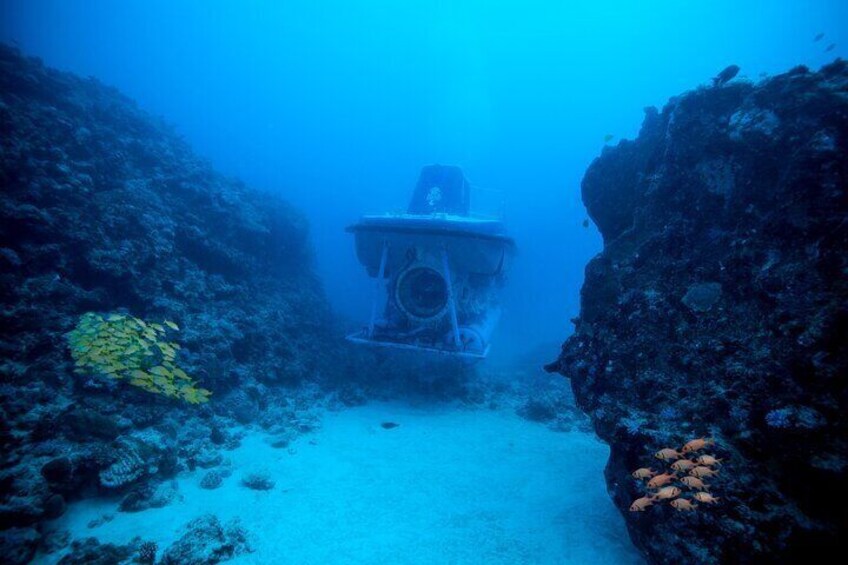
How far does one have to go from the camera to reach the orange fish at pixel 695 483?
3.99m

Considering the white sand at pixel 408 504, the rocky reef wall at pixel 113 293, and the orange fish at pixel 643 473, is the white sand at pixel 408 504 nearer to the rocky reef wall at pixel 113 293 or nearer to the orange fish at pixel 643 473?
the rocky reef wall at pixel 113 293

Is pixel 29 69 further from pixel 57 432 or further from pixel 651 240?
pixel 651 240

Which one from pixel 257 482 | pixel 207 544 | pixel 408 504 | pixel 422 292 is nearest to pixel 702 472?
pixel 408 504

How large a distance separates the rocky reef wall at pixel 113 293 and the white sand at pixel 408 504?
704mm

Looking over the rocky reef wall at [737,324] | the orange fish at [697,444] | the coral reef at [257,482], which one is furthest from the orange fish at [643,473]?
the coral reef at [257,482]

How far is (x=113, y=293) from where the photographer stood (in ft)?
31.5

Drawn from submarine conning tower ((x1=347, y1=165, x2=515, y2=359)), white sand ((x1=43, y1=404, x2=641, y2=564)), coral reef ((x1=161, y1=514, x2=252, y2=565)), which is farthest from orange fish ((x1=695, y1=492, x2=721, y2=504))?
submarine conning tower ((x1=347, y1=165, x2=515, y2=359))

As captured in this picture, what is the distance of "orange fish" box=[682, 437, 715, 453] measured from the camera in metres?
4.11

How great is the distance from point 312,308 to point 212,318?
5743 millimetres

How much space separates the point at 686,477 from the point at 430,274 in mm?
9681

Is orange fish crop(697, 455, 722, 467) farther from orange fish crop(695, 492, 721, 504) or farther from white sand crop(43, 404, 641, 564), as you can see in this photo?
white sand crop(43, 404, 641, 564)

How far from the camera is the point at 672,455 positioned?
Result: 421 cm

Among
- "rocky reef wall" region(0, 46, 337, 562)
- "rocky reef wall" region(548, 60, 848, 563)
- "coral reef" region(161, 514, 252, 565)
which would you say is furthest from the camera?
"rocky reef wall" region(0, 46, 337, 562)

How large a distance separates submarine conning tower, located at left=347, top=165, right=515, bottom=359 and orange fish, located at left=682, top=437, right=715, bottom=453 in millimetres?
7338
